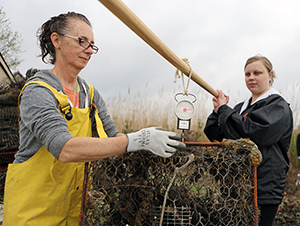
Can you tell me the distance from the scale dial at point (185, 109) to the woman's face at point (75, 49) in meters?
0.66

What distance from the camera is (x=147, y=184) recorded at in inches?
54.3

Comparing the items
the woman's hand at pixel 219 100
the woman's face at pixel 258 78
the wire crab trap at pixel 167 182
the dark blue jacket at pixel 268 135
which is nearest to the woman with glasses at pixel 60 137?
the wire crab trap at pixel 167 182

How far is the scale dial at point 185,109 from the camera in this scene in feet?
4.81

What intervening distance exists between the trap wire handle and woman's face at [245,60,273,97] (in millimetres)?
605

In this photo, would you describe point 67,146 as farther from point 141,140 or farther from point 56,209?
point 56,209

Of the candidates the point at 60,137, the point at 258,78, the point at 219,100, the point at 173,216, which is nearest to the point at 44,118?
the point at 60,137

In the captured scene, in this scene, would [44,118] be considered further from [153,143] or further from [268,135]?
[268,135]

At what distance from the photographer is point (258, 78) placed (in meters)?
1.98

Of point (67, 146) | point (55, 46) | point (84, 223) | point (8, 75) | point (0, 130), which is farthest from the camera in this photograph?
point (8, 75)

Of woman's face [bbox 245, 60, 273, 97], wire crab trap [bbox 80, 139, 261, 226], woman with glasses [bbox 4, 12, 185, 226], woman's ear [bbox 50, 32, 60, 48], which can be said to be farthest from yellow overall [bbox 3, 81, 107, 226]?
Result: woman's face [bbox 245, 60, 273, 97]

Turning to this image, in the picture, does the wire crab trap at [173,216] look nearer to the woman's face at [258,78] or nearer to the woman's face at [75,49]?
the woman's face at [75,49]

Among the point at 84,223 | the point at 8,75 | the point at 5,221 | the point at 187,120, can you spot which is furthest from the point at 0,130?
the point at 187,120

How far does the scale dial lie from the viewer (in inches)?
57.7

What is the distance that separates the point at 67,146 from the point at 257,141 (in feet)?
4.00
